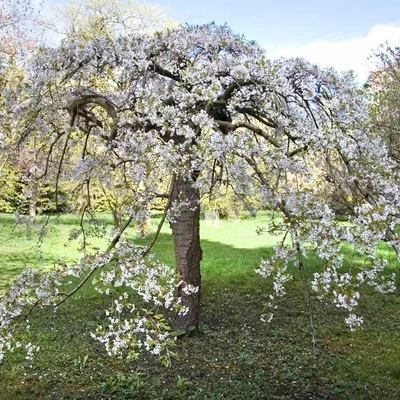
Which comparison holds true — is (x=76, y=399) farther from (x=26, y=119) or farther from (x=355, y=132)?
(x=355, y=132)

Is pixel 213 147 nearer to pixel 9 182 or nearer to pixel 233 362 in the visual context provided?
pixel 233 362

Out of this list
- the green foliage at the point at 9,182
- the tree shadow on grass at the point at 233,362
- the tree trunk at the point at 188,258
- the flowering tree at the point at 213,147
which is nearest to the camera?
the flowering tree at the point at 213,147

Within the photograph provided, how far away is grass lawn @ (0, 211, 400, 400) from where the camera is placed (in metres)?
4.29

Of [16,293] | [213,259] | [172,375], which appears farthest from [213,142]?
[213,259]

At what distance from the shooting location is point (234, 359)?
4.89 meters

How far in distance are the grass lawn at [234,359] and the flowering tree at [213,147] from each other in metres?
0.80

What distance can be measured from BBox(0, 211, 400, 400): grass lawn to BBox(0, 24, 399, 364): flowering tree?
31.4 inches

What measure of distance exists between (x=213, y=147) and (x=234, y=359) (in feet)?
8.89

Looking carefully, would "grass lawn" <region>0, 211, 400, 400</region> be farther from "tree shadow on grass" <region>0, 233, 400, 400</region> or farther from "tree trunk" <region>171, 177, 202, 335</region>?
"tree trunk" <region>171, 177, 202, 335</region>

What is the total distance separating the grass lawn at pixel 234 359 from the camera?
4289 millimetres

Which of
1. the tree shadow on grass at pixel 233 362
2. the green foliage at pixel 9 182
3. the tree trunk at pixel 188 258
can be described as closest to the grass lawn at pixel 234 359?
the tree shadow on grass at pixel 233 362

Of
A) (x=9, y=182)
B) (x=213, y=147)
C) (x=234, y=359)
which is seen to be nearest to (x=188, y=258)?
(x=234, y=359)

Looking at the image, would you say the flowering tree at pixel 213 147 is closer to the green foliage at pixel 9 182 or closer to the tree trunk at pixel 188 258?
the tree trunk at pixel 188 258

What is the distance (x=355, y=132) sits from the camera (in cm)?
349
